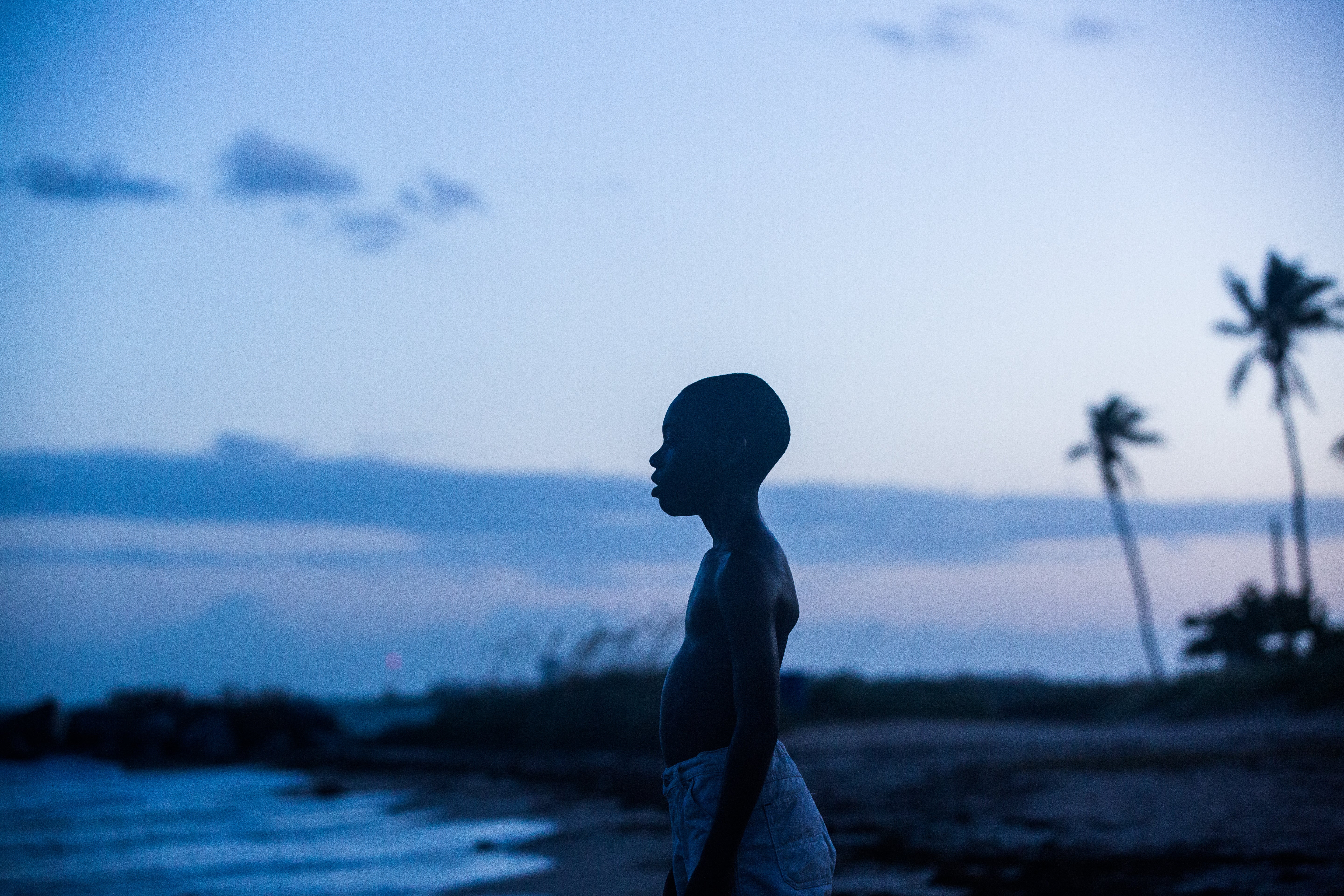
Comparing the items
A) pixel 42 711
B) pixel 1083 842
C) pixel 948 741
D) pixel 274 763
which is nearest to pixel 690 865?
pixel 1083 842

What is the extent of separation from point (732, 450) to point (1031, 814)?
21.5ft

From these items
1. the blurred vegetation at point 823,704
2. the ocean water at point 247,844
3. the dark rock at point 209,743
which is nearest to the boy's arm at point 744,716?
the ocean water at point 247,844

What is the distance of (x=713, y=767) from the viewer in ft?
6.54

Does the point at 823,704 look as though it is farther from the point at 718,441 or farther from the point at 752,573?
the point at 752,573

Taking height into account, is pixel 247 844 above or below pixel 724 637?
below

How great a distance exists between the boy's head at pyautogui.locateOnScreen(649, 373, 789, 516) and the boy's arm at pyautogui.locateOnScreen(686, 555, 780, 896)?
9.9 inches

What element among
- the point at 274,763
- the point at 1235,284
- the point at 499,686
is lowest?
the point at 274,763

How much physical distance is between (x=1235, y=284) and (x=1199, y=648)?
10.4 meters

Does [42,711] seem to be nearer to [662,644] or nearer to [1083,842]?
[662,644]

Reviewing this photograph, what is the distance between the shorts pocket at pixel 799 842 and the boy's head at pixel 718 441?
0.59m

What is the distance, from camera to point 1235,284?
30.2 m

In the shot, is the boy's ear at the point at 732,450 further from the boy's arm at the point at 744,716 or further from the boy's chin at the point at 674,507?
the boy's arm at the point at 744,716

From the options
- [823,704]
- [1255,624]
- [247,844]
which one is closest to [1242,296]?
[1255,624]

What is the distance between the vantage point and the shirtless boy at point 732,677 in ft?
6.20
